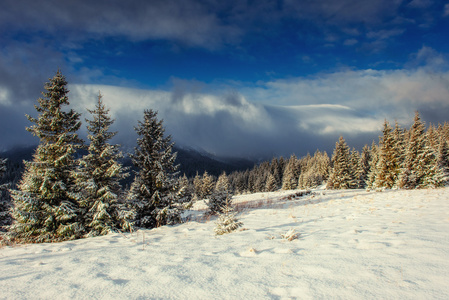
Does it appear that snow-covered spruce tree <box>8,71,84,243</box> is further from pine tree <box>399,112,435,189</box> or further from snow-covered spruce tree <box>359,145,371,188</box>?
snow-covered spruce tree <box>359,145,371,188</box>

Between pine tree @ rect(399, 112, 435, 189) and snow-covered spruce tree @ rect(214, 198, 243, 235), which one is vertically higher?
pine tree @ rect(399, 112, 435, 189)

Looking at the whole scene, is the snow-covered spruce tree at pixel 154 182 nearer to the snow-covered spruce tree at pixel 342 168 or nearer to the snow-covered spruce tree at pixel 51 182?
the snow-covered spruce tree at pixel 51 182

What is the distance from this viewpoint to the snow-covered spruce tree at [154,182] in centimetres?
1252

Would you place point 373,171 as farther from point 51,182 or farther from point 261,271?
point 51,182

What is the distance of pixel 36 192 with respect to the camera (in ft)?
39.2

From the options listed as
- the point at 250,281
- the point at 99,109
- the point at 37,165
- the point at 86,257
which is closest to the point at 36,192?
the point at 37,165

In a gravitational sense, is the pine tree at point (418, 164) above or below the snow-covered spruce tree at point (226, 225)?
above

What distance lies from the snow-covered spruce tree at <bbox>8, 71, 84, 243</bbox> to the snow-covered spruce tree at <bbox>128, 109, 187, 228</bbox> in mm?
3280

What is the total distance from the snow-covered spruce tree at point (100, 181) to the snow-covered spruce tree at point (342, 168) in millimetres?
40162

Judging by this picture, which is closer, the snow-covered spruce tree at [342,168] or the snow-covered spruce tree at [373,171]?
the snow-covered spruce tree at [342,168]

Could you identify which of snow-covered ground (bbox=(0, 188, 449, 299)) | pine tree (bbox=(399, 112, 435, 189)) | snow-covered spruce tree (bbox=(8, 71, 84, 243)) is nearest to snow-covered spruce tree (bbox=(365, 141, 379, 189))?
pine tree (bbox=(399, 112, 435, 189))

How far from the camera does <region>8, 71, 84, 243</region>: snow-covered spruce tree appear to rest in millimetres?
11219

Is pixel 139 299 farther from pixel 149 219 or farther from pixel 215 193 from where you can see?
pixel 215 193

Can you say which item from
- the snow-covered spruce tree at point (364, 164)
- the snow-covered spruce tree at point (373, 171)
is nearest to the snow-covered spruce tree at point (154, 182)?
the snow-covered spruce tree at point (373, 171)
